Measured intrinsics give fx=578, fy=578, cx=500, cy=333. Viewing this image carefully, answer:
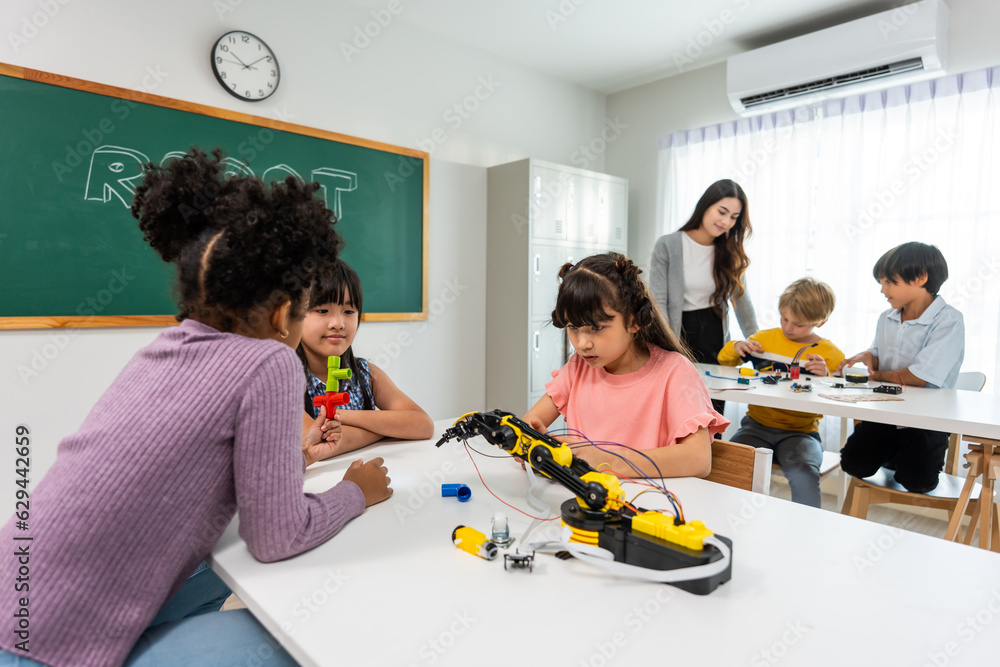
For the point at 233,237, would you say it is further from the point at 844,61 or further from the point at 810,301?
the point at 844,61

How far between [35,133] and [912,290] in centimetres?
360

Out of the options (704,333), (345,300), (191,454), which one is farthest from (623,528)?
(704,333)

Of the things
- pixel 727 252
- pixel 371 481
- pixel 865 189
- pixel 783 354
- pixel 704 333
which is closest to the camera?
pixel 371 481

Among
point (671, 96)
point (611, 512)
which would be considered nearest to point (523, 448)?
point (611, 512)

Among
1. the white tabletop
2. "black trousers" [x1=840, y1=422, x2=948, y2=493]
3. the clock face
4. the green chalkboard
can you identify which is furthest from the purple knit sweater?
the clock face

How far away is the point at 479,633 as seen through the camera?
641 mm

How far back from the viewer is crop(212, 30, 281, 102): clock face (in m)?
2.63

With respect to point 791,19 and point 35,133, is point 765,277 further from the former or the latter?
point 35,133

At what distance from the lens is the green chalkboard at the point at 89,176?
2.18 m

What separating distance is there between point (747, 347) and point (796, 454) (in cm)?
74

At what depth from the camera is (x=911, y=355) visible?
8.26ft

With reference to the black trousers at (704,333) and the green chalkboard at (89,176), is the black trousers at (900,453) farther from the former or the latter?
the green chalkboard at (89,176)

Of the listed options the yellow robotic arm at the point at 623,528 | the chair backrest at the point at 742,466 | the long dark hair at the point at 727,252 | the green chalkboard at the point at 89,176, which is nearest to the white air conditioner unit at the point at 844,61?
the long dark hair at the point at 727,252

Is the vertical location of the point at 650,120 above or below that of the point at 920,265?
above
